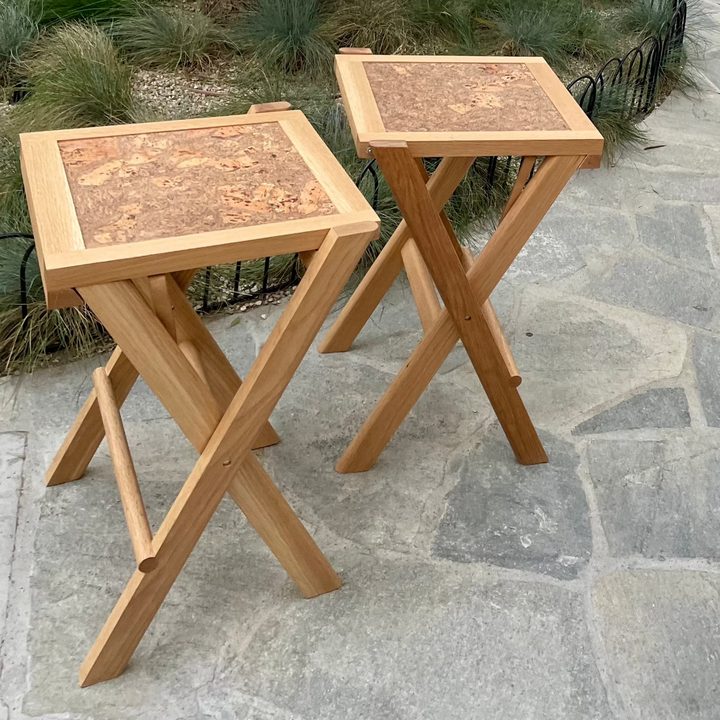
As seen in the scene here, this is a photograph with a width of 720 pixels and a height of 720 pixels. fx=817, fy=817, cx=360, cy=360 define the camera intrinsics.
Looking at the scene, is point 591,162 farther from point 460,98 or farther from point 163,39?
point 163,39

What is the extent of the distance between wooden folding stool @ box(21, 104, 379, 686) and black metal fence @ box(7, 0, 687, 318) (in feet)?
3.18

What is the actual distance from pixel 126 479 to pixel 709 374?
1872 millimetres

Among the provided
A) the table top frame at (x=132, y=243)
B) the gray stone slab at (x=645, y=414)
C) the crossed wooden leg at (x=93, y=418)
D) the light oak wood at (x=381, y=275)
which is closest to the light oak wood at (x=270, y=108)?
the table top frame at (x=132, y=243)

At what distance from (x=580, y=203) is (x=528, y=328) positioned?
1082 millimetres

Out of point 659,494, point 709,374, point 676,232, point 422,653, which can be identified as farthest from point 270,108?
point 676,232

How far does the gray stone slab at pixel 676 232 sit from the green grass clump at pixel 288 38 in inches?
70.7

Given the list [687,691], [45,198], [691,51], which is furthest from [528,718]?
[691,51]

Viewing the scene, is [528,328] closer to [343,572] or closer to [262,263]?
[262,263]

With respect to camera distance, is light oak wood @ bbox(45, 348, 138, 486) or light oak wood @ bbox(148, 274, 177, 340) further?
light oak wood @ bbox(45, 348, 138, 486)

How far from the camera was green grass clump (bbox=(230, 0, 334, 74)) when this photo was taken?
4.16 m

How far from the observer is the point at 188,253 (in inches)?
54.5

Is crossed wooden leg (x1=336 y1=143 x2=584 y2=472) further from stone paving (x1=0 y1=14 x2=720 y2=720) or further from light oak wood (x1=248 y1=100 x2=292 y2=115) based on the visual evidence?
light oak wood (x1=248 y1=100 x2=292 y2=115)

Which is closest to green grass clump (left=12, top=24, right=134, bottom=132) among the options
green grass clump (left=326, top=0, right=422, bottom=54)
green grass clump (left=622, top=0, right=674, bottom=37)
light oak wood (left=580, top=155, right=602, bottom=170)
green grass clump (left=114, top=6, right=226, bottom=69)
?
green grass clump (left=114, top=6, right=226, bottom=69)

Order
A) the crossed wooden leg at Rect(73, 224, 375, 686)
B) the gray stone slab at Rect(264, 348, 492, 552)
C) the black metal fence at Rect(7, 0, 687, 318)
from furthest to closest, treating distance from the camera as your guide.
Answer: the black metal fence at Rect(7, 0, 687, 318)
the gray stone slab at Rect(264, 348, 492, 552)
the crossed wooden leg at Rect(73, 224, 375, 686)
